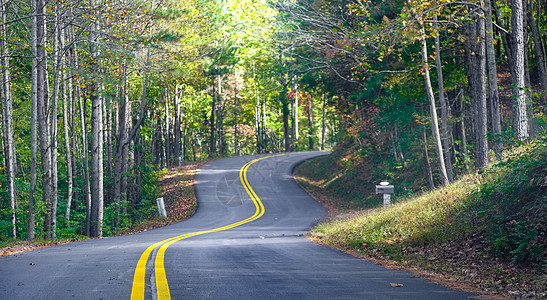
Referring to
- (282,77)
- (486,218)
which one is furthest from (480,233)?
(282,77)

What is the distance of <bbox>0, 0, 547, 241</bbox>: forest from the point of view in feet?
54.8

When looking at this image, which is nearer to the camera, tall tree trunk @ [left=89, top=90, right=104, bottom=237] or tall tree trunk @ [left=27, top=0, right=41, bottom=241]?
tall tree trunk @ [left=27, top=0, right=41, bottom=241]

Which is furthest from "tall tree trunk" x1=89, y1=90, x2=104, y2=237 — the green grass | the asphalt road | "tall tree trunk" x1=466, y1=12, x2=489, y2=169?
"tall tree trunk" x1=466, y1=12, x2=489, y2=169

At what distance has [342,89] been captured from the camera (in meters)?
28.5

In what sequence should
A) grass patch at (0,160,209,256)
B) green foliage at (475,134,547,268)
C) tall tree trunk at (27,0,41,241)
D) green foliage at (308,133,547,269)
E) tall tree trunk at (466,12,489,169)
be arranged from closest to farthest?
1. green foliage at (475,134,547,268)
2. green foliage at (308,133,547,269)
3. tall tree trunk at (27,0,41,241)
4. tall tree trunk at (466,12,489,169)
5. grass patch at (0,160,209,256)

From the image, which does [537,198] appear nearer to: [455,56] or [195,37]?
[455,56]

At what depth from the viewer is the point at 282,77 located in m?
24.9

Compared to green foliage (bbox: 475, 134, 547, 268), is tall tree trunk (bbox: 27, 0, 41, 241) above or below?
above

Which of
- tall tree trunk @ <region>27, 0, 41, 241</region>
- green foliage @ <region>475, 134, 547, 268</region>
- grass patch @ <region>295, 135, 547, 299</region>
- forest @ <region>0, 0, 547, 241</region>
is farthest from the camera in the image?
forest @ <region>0, 0, 547, 241</region>

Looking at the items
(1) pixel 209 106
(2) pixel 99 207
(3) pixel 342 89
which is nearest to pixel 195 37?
(3) pixel 342 89

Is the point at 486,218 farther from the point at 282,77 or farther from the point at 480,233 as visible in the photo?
the point at 282,77

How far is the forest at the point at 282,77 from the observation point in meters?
16.7

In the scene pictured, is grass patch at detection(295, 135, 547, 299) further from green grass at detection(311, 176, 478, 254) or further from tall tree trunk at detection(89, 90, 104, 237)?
tall tree trunk at detection(89, 90, 104, 237)

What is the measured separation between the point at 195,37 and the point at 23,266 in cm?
2002
